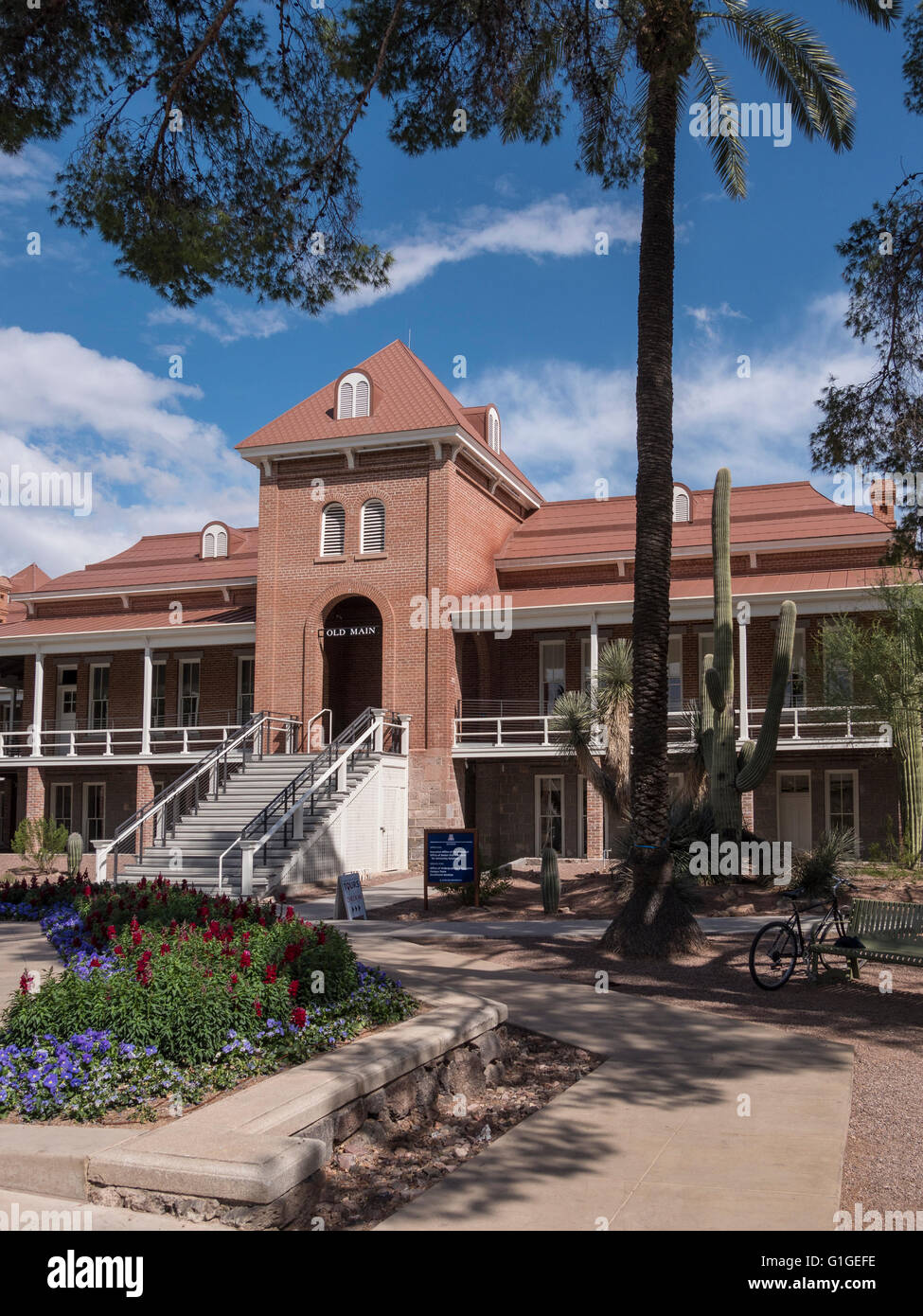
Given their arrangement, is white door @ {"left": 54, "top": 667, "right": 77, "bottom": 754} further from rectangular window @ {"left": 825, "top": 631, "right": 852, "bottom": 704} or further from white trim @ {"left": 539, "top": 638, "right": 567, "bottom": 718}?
rectangular window @ {"left": 825, "top": 631, "right": 852, "bottom": 704}

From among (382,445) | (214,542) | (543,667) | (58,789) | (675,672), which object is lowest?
(58,789)

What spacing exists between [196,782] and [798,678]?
13.8 m

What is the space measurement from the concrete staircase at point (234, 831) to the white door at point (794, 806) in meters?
9.84

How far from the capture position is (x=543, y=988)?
10.3 m

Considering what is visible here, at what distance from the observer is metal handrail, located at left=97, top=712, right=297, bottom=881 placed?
20.1 m

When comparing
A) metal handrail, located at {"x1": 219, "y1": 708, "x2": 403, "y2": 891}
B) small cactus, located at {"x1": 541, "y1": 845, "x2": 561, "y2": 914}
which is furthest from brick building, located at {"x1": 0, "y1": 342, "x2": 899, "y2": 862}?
small cactus, located at {"x1": 541, "y1": 845, "x2": 561, "y2": 914}

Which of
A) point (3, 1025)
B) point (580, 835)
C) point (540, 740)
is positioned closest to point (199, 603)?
point (540, 740)

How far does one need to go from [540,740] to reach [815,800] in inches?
266

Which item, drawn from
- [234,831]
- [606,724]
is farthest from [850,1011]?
[234,831]

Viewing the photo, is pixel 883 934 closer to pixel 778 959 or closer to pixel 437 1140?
pixel 778 959

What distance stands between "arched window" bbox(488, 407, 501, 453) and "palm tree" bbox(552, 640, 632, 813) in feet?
37.3

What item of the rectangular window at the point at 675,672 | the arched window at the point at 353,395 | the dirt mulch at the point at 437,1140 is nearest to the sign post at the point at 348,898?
the dirt mulch at the point at 437,1140

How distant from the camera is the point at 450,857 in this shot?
1705 centimetres
